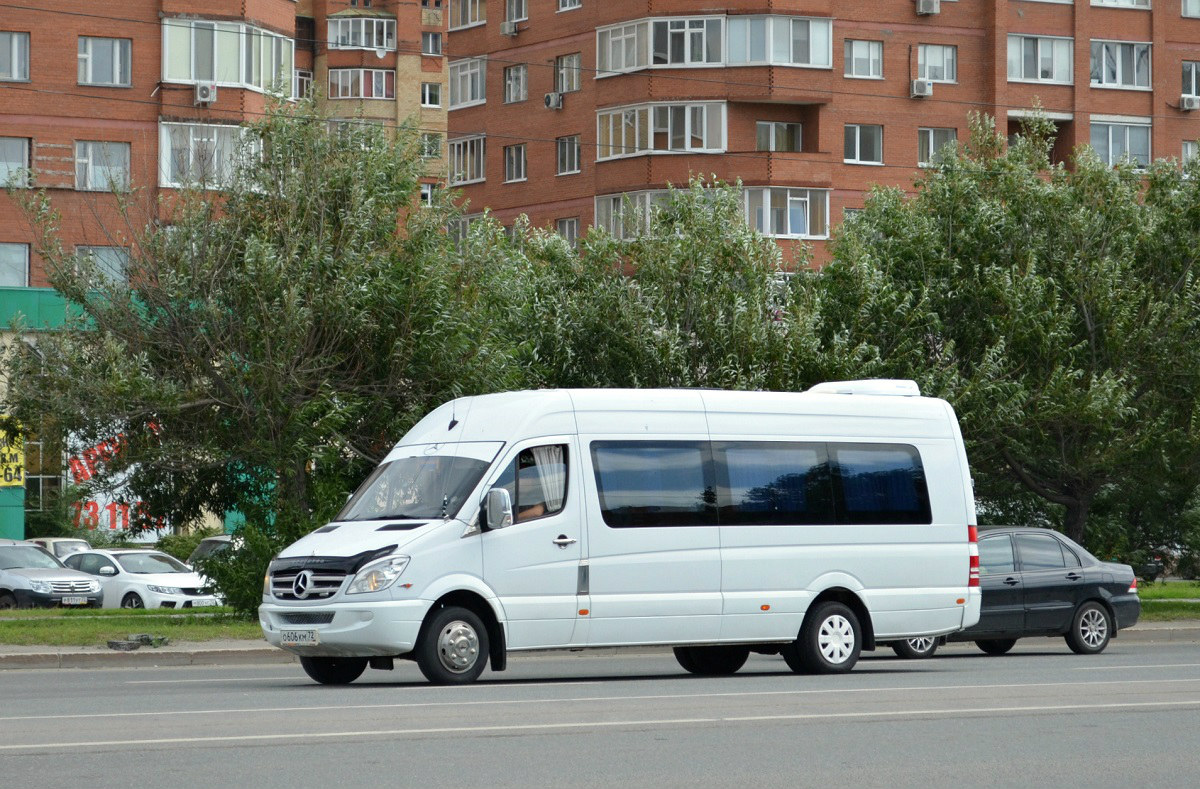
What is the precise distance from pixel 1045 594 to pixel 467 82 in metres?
49.3

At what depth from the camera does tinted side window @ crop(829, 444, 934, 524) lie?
1852 cm

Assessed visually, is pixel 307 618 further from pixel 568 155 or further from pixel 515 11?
pixel 515 11

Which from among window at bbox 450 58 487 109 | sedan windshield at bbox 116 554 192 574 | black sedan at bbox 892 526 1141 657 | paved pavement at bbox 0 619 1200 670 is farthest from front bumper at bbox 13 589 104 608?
window at bbox 450 58 487 109

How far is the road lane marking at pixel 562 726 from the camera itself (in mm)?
10609

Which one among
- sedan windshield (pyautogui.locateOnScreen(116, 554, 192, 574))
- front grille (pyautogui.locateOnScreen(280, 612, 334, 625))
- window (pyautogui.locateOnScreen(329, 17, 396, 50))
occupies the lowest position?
sedan windshield (pyautogui.locateOnScreen(116, 554, 192, 574))

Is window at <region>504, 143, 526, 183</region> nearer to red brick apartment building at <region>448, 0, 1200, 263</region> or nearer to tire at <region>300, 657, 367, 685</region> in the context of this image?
red brick apartment building at <region>448, 0, 1200, 263</region>

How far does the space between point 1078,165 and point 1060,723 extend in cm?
2140

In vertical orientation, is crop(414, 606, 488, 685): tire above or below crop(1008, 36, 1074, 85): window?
below

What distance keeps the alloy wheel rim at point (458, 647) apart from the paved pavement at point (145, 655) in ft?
19.1

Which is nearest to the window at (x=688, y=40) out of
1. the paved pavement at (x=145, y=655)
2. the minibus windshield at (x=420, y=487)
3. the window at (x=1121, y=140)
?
the window at (x=1121, y=140)

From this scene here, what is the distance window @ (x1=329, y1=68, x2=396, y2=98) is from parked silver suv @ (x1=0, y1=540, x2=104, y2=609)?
6311 centimetres

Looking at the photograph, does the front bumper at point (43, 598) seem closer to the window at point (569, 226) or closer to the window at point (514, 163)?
the window at point (569, 226)

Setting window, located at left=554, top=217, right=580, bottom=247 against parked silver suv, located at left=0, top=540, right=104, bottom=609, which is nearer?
parked silver suv, located at left=0, top=540, right=104, bottom=609

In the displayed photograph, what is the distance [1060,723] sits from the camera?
39.7 feet
